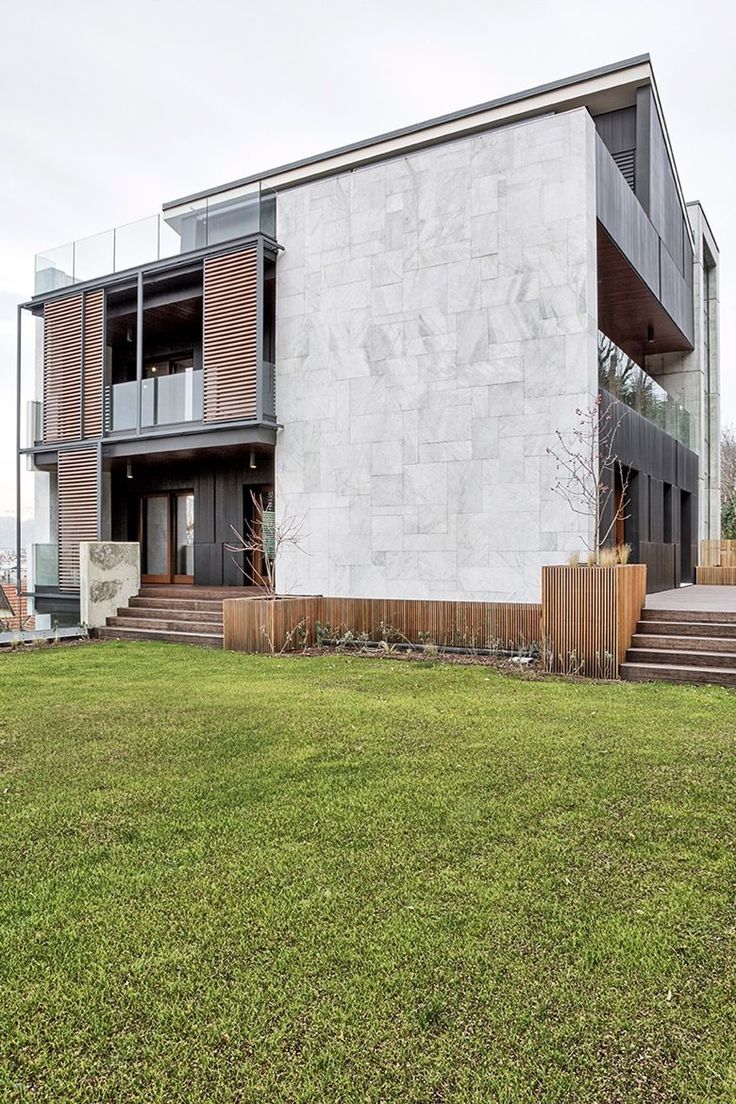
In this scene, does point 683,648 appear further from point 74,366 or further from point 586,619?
point 74,366

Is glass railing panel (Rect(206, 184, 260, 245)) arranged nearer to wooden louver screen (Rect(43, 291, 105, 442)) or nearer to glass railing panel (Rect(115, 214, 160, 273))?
glass railing panel (Rect(115, 214, 160, 273))

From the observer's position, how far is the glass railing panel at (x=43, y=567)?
1521 cm

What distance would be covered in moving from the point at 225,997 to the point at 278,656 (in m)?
8.43

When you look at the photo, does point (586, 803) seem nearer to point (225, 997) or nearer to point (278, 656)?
point (225, 997)

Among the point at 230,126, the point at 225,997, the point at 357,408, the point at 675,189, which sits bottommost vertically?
the point at 225,997

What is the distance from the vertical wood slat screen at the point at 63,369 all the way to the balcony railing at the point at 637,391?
1111 cm

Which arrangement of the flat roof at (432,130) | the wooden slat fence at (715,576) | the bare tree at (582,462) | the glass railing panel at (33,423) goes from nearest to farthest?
the bare tree at (582,462) < the flat roof at (432,130) < the glass railing panel at (33,423) < the wooden slat fence at (715,576)

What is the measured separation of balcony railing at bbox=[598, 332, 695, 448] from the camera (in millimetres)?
11773

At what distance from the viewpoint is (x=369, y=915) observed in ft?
9.64

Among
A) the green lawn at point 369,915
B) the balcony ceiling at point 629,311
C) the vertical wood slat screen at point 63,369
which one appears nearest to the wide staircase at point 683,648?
the green lawn at point 369,915

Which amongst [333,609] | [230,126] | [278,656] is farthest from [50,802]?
[230,126]

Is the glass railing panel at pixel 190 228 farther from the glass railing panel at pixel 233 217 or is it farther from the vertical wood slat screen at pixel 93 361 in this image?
the vertical wood slat screen at pixel 93 361

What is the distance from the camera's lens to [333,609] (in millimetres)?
12305

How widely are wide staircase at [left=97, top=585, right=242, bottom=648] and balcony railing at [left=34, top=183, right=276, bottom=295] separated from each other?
22.7ft
